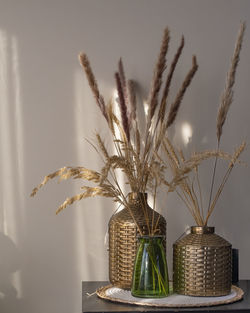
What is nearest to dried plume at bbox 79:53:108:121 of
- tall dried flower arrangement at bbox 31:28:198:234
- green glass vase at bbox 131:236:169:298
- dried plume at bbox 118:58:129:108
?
tall dried flower arrangement at bbox 31:28:198:234

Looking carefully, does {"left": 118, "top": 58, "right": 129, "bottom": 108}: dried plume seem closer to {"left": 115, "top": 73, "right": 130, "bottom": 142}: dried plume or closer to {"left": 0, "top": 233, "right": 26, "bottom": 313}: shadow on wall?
{"left": 115, "top": 73, "right": 130, "bottom": 142}: dried plume

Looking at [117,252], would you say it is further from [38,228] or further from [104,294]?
[38,228]

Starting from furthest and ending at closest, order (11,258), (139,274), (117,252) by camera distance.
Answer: (11,258)
(117,252)
(139,274)

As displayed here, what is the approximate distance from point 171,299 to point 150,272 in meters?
0.11

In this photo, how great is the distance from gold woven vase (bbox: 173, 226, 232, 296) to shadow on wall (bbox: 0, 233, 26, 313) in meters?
0.69

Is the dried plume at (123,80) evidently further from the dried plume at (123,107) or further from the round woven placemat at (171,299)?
the round woven placemat at (171,299)

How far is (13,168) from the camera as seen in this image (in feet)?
7.41

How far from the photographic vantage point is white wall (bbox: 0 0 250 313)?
226 cm

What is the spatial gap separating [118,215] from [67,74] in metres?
0.62

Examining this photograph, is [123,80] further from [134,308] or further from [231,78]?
[134,308]

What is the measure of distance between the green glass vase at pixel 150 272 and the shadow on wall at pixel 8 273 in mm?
605

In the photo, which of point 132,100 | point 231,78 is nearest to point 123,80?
point 132,100

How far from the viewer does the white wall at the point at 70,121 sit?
7.41 ft

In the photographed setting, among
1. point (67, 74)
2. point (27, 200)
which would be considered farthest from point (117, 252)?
point (67, 74)
